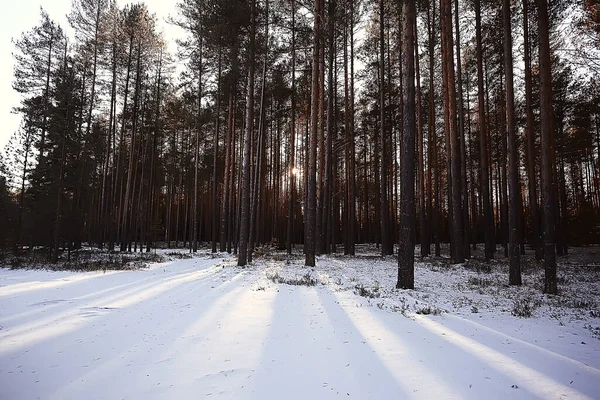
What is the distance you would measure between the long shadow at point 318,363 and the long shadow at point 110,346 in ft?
4.44

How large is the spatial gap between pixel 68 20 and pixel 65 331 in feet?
74.4

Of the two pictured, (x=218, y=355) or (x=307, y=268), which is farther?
(x=307, y=268)

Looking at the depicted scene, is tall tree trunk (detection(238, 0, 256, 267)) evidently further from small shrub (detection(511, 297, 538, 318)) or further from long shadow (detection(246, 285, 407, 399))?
small shrub (detection(511, 297, 538, 318))

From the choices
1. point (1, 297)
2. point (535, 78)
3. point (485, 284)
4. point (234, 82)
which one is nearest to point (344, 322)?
point (485, 284)

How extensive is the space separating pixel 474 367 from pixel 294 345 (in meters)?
1.94

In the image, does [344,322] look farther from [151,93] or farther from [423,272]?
[151,93]

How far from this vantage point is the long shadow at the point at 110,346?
2673 mm

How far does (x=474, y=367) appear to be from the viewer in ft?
9.46

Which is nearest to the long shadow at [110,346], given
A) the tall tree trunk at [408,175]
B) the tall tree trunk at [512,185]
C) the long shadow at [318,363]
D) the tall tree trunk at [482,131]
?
the long shadow at [318,363]

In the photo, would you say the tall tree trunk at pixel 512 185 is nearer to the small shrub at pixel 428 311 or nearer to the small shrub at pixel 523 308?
the small shrub at pixel 523 308

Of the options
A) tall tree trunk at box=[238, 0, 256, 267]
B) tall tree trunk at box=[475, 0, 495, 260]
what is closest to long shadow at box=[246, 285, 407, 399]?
tall tree trunk at box=[238, 0, 256, 267]

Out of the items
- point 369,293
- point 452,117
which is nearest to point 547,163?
point 369,293

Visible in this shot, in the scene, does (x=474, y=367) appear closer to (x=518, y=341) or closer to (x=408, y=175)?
(x=518, y=341)

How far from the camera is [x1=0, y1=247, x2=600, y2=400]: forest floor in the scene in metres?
2.48
